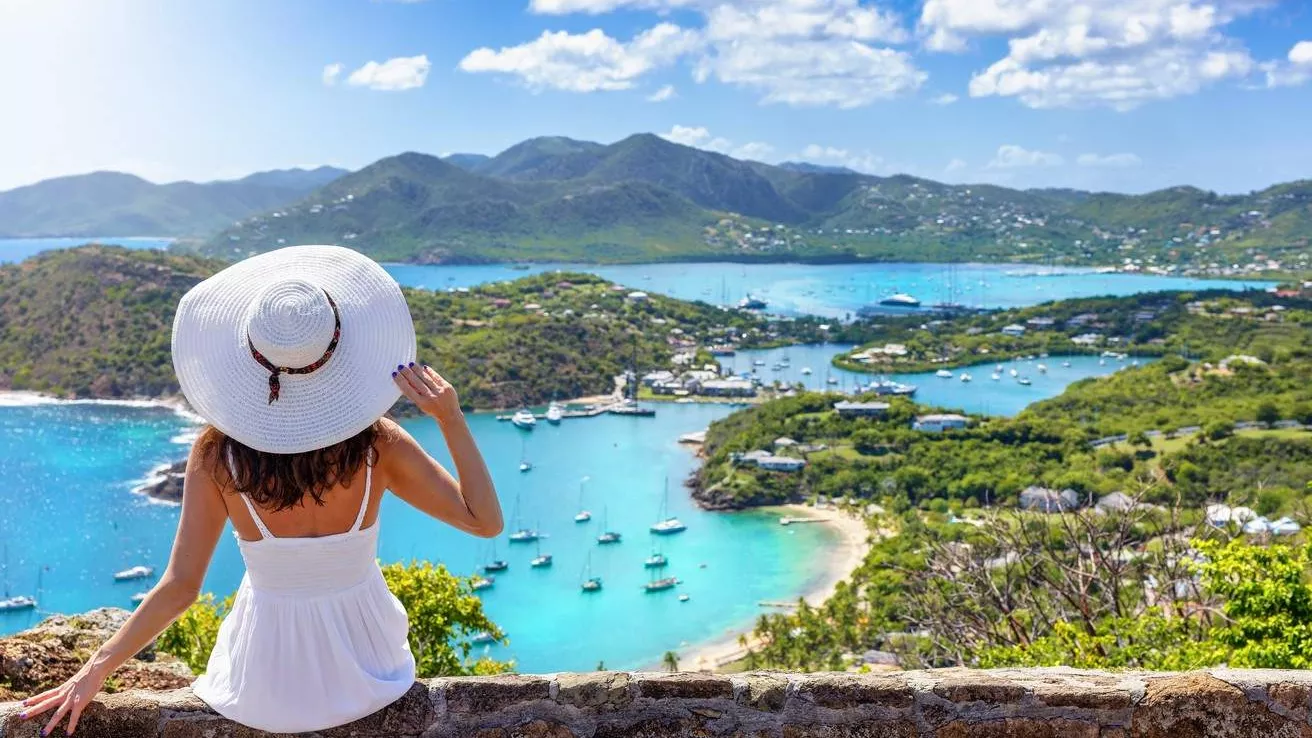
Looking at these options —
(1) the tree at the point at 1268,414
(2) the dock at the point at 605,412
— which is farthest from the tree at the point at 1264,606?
(2) the dock at the point at 605,412

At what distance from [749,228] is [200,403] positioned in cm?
16876

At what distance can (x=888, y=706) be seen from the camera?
8.14ft

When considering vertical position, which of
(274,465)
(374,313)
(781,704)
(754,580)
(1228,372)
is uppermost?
(374,313)

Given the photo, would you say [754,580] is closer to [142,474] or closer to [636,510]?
[636,510]

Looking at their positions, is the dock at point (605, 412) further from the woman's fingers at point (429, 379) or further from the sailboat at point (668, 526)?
the woman's fingers at point (429, 379)

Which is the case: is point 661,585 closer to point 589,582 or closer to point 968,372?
point 589,582

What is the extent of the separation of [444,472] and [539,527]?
41.1 meters

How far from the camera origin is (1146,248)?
14225cm

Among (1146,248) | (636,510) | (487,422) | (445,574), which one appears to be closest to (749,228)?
(1146,248)

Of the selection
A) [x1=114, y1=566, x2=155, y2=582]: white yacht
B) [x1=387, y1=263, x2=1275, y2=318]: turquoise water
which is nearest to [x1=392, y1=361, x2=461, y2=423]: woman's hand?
[x1=114, y1=566, x2=155, y2=582]: white yacht

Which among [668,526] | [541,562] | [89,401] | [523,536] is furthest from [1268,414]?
[89,401]

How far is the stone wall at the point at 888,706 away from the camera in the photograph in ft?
8.00

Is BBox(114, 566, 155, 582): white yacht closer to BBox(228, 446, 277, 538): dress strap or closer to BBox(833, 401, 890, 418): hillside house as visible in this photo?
BBox(833, 401, 890, 418): hillside house

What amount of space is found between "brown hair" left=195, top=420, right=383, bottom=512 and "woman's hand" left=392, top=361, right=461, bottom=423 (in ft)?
0.42
